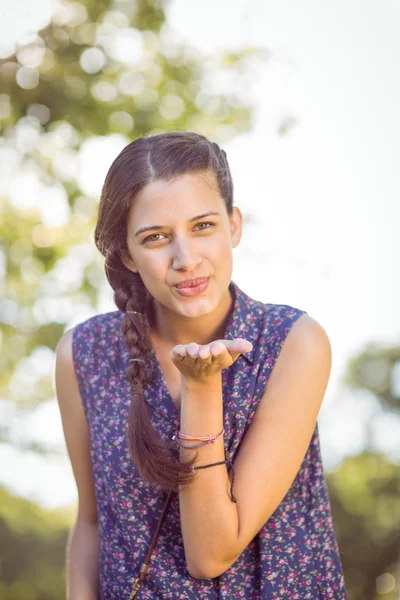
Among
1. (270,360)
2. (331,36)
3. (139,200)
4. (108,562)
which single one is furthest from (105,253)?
(331,36)

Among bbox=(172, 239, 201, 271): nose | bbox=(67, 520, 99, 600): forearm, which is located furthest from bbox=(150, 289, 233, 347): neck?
bbox=(67, 520, 99, 600): forearm

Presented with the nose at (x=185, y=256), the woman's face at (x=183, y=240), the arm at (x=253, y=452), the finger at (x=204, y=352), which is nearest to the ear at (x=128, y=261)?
the woman's face at (x=183, y=240)

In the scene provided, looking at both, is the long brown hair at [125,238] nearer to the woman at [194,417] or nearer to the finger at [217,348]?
the woman at [194,417]

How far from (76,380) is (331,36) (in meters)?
3.48

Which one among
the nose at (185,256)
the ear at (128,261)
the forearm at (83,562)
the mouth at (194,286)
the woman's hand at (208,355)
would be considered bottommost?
the forearm at (83,562)

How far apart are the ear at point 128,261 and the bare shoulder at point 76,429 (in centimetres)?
34

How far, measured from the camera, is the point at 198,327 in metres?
2.30

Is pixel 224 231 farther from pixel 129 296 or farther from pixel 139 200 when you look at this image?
pixel 129 296

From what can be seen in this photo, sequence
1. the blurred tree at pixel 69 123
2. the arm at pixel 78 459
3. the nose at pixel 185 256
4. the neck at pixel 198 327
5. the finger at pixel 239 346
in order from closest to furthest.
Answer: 1. the finger at pixel 239 346
2. the nose at pixel 185 256
3. the neck at pixel 198 327
4. the arm at pixel 78 459
5. the blurred tree at pixel 69 123

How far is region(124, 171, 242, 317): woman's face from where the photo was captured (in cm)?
204

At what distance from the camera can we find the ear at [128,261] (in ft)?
7.66

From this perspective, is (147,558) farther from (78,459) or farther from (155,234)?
(155,234)

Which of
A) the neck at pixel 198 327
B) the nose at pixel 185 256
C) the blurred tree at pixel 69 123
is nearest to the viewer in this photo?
the nose at pixel 185 256

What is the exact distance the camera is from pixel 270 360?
85.0 inches
